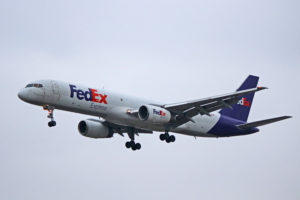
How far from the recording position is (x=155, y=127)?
46.4 m

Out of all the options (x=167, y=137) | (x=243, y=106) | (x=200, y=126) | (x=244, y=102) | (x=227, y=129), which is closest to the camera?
(x=167, y=137)

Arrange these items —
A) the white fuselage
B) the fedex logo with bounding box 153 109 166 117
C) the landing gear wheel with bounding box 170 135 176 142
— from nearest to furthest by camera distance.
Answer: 1. the white fuselage
2. the fedex logo with bounding box 153 109 166 117
3. the landing gear wheel with bounding box 170 135 176 142

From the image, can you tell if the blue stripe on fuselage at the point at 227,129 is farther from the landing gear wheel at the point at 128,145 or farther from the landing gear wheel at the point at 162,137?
the landing gear wheel at the point at 128,145

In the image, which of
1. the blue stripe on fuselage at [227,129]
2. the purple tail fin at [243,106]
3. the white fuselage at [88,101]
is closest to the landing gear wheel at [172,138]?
the white fuselage at [88,101]

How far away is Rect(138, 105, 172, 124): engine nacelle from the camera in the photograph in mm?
43875

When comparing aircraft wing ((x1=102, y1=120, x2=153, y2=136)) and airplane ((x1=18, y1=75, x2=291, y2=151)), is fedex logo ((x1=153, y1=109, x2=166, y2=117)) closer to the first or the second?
airplane ((x1=18, y1=75, x2=291, y2=151))

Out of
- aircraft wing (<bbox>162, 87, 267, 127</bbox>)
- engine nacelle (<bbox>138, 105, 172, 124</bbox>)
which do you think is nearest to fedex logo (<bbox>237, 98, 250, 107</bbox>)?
aircraft wing (<bbox>162, 87, 267, 127</bbox>)

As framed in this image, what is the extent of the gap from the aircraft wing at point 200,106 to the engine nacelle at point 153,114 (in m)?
1.06

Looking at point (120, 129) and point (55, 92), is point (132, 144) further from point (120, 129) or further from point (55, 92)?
point (55, 92)

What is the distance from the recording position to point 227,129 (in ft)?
165

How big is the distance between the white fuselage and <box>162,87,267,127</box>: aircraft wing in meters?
1.71

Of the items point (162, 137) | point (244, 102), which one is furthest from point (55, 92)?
point (244, 102)

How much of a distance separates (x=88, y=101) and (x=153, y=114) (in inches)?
196

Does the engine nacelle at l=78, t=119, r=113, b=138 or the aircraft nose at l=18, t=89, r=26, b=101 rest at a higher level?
the aircraft nose at l=18, t=89, r=26, b=101
